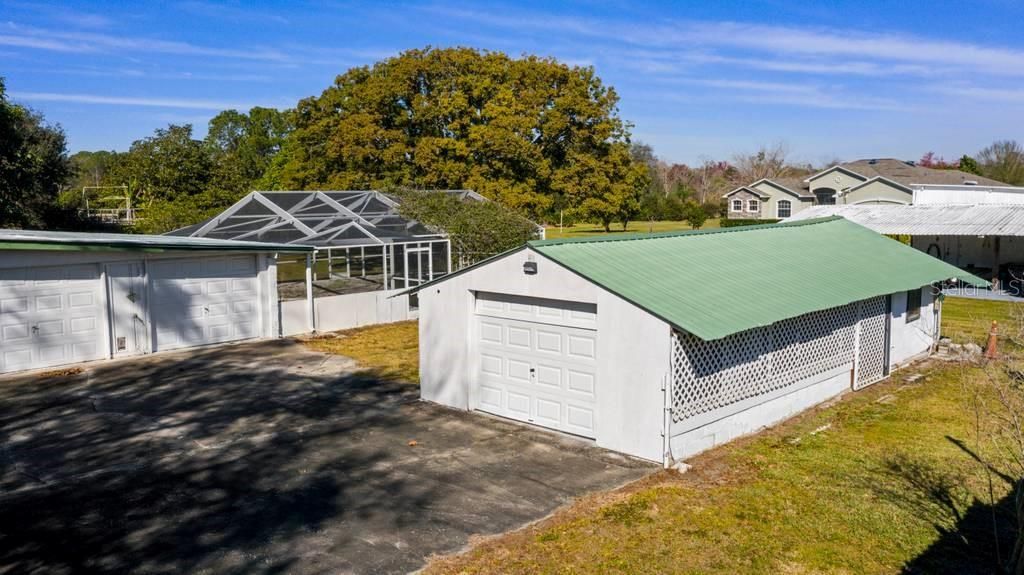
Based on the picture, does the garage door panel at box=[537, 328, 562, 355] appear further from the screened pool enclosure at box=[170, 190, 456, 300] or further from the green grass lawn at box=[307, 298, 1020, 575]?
the screened pool enclosure at box=[170, 190, 456, 300]

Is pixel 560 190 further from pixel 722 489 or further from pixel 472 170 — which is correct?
pixel 722 489

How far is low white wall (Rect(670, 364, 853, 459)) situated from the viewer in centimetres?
1058

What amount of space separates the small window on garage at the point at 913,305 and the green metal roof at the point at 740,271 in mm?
484

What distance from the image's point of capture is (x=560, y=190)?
3650 centimetres

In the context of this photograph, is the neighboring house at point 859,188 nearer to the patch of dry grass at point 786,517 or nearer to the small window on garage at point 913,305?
the small window on garage at point 913,305

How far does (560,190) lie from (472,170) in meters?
4.63

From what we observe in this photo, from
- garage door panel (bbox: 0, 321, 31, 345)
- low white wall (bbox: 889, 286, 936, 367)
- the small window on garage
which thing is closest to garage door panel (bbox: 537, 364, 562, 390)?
low white wall (bbox: 889, 286, 936, 367)

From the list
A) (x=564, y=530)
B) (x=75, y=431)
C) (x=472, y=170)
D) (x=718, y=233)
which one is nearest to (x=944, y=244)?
(x=472, y=170)

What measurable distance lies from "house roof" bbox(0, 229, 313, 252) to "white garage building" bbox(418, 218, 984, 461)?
786 centimetres

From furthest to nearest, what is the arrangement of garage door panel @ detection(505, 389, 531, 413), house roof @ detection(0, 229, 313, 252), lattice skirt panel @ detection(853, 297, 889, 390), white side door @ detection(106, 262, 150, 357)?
white side door @ detection(106, 262, 150, 357)
house roof @ detection(0, 229, 313, 252)
lattice skirt panel @ detection(853, 297, 889, 390)
garage door panel @ detection(505, 389, 531, 413)

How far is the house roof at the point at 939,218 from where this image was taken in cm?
2758

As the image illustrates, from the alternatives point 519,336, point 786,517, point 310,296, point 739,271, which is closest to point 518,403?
point 519,336

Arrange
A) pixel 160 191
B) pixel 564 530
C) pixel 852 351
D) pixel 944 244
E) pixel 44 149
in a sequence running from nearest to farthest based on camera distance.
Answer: pixel 564 530
pixel 852 351
pixel 44 149
pixel 944 244
pixel 160 191

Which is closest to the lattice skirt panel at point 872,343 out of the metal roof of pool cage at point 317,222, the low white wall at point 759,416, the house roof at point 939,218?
the low white wall at point 759,416
